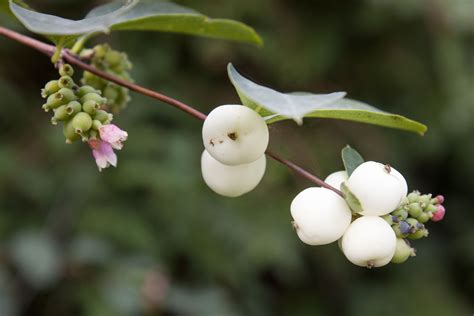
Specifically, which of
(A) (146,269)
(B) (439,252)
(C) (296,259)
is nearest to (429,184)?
(B) (439,252)

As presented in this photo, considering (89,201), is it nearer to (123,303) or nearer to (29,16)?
(123,303)

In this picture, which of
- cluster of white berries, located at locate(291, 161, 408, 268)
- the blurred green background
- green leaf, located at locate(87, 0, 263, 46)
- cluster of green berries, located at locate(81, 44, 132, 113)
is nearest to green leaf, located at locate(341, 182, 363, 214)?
cluster of white berries, located at locate(291, 161, 408, 268)

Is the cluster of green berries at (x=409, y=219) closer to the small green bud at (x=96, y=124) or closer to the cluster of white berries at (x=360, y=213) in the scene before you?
the cluster of white berries at (x=360, y=213)

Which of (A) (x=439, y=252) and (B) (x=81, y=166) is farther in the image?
(A) (x=439, y=252)

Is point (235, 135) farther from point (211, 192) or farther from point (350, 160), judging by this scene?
point (211, 192)

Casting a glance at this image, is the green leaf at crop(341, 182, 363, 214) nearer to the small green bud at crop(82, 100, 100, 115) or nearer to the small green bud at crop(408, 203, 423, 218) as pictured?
the small green bud at crop(408, 203, 423, 218)

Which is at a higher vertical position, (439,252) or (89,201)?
(89,201)

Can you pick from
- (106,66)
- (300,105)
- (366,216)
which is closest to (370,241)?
(366,216)

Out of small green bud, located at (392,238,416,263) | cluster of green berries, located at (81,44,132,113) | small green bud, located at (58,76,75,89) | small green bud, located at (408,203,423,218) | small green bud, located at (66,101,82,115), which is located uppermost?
small green bud, located at (58,76,75,89)
